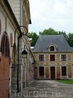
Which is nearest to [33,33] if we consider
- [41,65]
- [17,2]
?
[41,65]

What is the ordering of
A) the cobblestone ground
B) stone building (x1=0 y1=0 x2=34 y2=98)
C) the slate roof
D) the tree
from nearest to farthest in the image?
stone building (x1=0 y1=0 x2=34 y2=98), the cobblestone ground, the slate roof, the tree

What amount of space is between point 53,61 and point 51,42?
518 centimetres

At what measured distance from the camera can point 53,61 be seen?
50.0 m

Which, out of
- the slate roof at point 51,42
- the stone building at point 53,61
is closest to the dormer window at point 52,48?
the stone building at point 53,61

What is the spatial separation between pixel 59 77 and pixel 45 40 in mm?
10143

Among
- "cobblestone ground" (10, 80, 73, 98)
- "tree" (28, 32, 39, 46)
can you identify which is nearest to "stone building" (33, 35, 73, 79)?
"tree" (28, 32, 39, 46)

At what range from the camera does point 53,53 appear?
50250 mm

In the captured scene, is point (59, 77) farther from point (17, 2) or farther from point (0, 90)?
point (0, 90)

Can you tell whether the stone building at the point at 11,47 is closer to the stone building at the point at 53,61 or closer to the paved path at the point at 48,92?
the paved path at the point at 48,92

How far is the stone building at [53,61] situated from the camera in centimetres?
4916

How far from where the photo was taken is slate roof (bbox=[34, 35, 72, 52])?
50.3 meters

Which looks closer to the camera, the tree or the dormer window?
the dormer window

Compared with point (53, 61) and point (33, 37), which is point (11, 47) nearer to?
point (53, 61)

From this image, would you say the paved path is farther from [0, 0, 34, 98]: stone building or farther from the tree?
the tree
